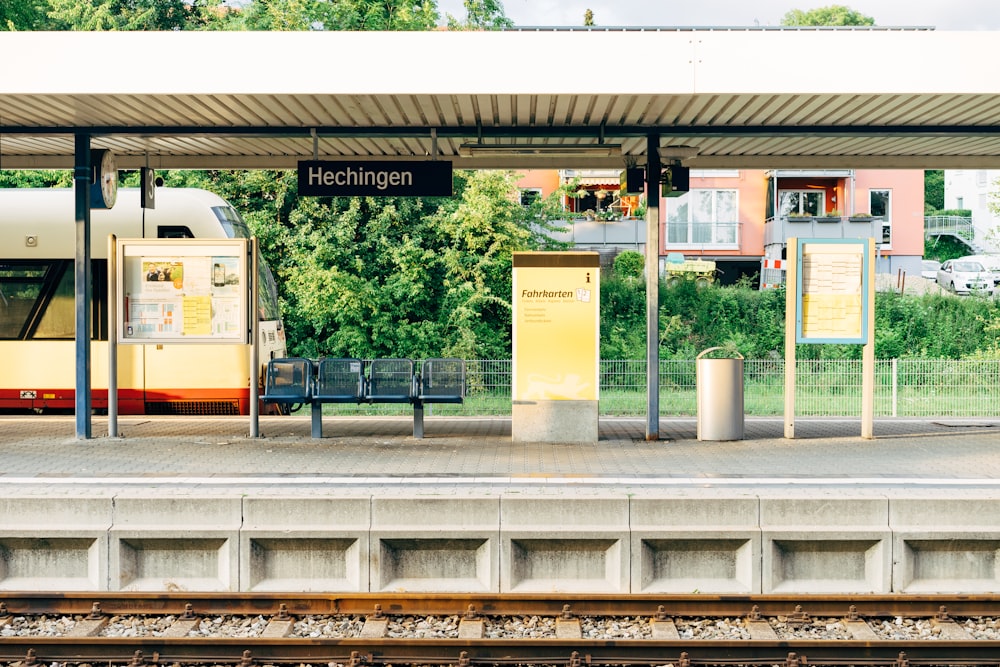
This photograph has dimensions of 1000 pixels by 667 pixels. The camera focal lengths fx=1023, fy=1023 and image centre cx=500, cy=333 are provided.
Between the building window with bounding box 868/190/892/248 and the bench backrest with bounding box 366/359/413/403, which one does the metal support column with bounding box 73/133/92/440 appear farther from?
the building window with bounding box 868/190/892/248

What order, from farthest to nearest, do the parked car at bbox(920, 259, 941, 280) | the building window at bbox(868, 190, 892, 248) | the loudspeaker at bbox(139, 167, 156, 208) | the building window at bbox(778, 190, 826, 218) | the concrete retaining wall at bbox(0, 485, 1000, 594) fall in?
1. the parked car at bbox(920, 259, 941, 280)
2. the building window at bbox(868, 190, 892, 248)
3. the building window at bbox(778, 190, 826, 218)
4. the loudspeaker at bbox(139, 167, 156, 208)
5. the concrete retaining wall at bbox(0, 485, 1000, 594)

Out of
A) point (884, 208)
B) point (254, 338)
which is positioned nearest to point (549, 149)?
point (254, 338)

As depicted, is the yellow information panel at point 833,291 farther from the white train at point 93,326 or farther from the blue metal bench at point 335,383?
the white train at point 93,326

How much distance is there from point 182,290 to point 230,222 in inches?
153

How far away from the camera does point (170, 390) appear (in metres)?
14.6

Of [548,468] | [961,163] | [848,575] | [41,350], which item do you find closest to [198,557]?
[548,468]

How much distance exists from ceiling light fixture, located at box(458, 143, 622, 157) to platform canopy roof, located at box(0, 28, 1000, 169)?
0.09 ft

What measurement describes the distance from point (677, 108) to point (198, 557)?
Result: 6.69m

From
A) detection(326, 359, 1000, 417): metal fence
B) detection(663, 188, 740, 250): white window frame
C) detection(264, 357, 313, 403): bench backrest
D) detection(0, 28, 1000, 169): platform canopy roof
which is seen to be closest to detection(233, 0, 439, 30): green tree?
detection(326, 359, 1000, 417): metal fence

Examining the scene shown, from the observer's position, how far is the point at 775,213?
3578cm

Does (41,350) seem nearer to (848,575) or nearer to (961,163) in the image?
(848,575)

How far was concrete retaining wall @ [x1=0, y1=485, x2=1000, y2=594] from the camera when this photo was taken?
7.96m

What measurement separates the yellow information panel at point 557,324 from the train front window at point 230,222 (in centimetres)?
566

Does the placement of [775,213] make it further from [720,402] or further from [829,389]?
[720,402]
